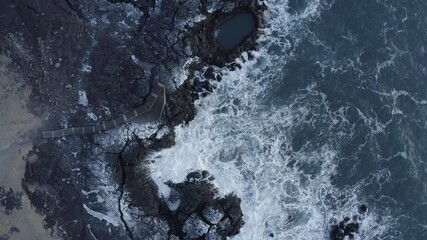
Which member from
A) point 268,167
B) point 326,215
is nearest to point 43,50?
point 268,167

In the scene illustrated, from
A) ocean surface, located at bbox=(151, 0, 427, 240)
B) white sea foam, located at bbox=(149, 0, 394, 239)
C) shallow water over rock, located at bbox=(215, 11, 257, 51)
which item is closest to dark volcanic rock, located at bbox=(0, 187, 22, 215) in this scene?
white sea foam, located at bbox=(149, 0, 394, 239)

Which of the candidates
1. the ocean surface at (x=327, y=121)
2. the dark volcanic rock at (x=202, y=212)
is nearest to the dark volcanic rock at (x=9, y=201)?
the dark volcanic rock at (x=202, y=212)

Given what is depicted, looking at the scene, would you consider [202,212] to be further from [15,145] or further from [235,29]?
[15,145]

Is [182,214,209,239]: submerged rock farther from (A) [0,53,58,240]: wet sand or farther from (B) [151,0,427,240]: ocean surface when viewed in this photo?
(A) [0,53,58,240]: wet sand

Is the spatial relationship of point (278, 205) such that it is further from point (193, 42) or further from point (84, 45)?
point (84, 45)

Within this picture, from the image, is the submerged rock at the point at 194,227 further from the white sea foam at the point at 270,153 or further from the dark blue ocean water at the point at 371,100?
the dark blue ocean water at the point at 371,100
